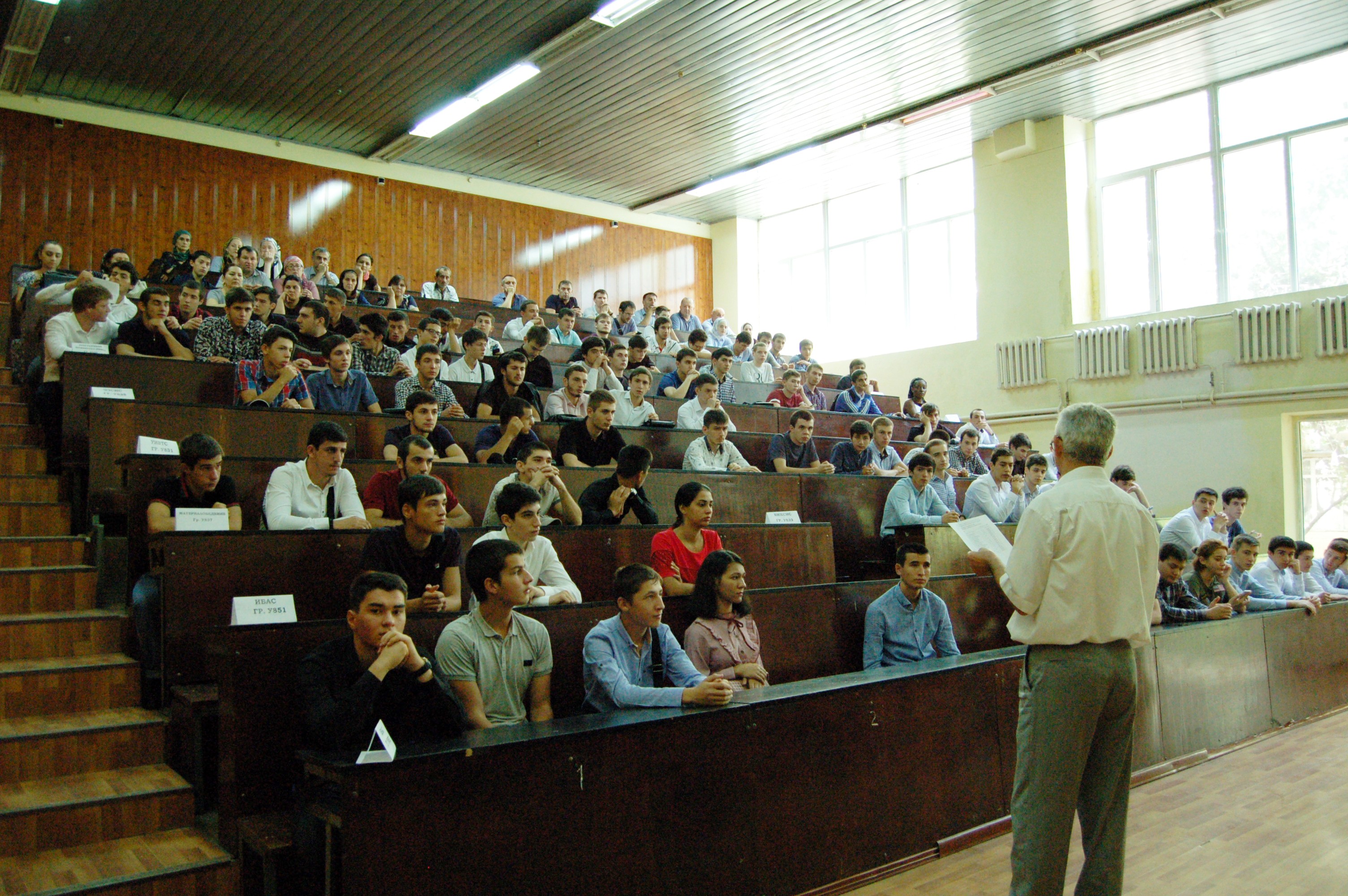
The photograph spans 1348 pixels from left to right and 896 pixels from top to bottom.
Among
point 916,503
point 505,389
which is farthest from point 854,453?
point 505,389

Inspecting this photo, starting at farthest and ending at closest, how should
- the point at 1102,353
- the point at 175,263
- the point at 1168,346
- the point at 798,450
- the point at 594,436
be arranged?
the point at 1102,353 → the point at 1168,346 → the point at 175,263 → the point at 798,450 → the point at 594,436

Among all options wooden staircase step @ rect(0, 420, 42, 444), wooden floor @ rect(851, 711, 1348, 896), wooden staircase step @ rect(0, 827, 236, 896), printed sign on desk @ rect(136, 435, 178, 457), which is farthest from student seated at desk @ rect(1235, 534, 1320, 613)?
wooden staircase step @ rect(0, 420, 42, 444)

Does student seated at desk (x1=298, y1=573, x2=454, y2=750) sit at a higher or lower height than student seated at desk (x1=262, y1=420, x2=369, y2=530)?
lower

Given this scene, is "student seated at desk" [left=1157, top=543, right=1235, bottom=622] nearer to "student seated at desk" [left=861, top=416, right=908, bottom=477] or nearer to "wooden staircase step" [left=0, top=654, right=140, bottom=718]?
"student seated at desk" [left=861, top=416, right=908, bottom=477]

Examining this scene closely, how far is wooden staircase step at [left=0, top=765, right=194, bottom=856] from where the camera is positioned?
7.50 feet

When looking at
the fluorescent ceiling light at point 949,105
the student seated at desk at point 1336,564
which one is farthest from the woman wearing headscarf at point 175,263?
the student seated at desk at point 1336,564

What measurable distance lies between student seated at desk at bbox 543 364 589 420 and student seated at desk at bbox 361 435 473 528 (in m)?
1.63

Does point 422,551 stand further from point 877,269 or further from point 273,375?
point 877,269

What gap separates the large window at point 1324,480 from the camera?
7934 millimetres

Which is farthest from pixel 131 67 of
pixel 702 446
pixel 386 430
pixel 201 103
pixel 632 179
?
pixel 702 446

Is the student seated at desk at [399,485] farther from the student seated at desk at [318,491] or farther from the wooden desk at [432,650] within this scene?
the wooden desk at [432,650]

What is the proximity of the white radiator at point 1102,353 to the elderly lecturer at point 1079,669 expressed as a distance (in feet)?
24.2

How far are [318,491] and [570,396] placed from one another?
206 centimetres

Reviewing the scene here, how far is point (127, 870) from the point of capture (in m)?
2.18
